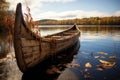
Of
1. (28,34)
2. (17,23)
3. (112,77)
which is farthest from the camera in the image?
(112,77)

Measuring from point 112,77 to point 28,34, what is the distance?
15.6 feet

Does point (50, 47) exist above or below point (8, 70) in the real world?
above

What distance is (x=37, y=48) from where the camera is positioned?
8758mm

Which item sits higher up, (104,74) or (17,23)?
(17,23)

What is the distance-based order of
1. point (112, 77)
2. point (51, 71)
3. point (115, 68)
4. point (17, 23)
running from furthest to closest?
point (115, 68) → point (51, 71) → point (112, 77) → point (17, 23)

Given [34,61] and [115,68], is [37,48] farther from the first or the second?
[115,68]

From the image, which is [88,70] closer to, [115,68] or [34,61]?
[115,68]

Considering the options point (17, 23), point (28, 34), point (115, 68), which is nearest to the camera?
point (17, 23)

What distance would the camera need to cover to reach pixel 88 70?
31.9 feet

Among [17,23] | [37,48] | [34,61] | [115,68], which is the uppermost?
[17,23]

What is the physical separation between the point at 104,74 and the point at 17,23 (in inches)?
204

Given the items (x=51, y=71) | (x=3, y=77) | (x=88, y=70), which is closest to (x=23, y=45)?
(x=3, y=77)

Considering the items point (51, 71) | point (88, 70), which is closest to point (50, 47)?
point (51, 71)

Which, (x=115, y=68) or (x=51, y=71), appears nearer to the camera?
(x=51, y=71)
